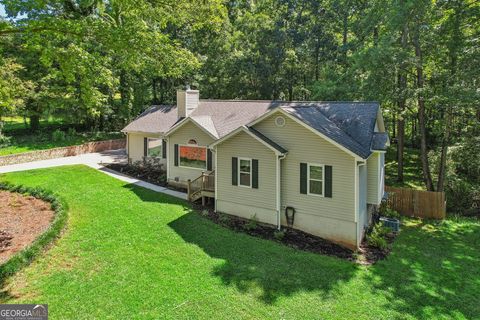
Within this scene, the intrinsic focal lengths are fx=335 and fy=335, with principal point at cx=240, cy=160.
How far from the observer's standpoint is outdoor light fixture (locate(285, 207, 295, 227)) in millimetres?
13516

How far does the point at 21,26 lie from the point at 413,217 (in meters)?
19.0

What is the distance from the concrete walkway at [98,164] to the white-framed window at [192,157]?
162 centimetres

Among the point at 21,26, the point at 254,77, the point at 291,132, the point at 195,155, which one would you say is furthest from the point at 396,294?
the point at 254,77

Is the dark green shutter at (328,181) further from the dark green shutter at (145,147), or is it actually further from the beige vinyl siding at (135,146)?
the dark green shutter at (145,147)

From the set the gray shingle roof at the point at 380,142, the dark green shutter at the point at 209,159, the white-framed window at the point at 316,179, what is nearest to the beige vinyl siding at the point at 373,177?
the gray shingle roof at the point at 380,142

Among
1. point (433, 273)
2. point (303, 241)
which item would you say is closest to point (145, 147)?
point (303, 241)

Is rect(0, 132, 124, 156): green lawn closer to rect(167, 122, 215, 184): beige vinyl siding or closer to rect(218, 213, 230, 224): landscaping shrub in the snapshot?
rect(167, 122, 215, 184): beige vinyl siding

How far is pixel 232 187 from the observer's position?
14641 mm

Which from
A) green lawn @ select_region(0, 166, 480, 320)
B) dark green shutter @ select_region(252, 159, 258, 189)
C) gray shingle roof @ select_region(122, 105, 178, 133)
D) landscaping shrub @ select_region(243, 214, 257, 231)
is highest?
gray shingle roof @ select_region(122, 105, 178, 133)

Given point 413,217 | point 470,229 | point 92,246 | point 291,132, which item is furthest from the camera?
point 413,217

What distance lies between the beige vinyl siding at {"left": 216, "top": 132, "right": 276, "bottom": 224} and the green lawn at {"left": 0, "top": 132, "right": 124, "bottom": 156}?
18032 millimetres

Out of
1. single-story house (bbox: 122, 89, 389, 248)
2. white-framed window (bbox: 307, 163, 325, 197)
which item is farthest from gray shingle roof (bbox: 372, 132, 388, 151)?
white-framed window (bbox: 307, 163, 325, 197)

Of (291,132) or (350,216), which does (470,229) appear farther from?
(291,132)

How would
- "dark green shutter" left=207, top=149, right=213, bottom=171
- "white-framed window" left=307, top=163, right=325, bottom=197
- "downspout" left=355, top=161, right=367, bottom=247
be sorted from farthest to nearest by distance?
1. "dark green shutter" left=207, top=149, right=213, bottom=171
2. "white-framed window" left=307, top=163, right=325, bottom=197
3. "downspout" left=355, top=161, right=367, bottom=247
